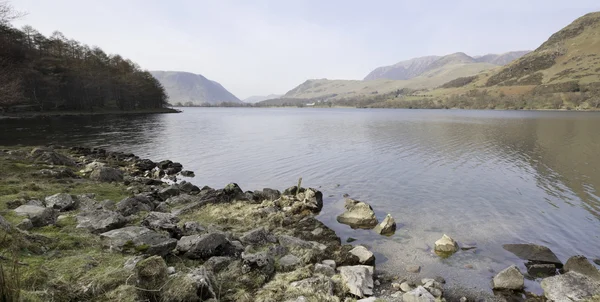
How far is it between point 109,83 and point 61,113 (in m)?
22.4

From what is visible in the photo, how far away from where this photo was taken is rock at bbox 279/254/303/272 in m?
11.3

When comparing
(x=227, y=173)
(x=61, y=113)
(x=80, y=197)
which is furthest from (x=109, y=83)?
(x=80, y=197)

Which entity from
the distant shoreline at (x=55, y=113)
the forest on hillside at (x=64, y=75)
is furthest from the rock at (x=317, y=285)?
the distant shoreline at (x=55, y=113)

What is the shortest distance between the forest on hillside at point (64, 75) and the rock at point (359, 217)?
82.4 m

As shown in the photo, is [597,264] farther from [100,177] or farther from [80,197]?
[100,177]

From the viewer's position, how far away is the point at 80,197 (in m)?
16.9

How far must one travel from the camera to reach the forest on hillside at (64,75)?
277 feet

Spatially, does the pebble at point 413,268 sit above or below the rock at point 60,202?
below

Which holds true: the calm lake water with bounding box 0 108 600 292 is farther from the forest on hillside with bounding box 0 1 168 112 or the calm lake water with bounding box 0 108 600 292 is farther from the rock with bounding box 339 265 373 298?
the forest on hillside with bounding box 0 1 168 112

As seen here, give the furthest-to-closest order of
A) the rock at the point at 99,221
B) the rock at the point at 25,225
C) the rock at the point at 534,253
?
the rock at the point at 534,253 → the rock at the point at 99,221 → the rock at the point at 25,225

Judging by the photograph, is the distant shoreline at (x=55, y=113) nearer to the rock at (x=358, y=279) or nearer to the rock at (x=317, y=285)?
the rock at (x=317, y=285)

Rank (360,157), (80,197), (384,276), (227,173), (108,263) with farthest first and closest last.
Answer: (360,157), (227,173), (80,197), (384,276), (108,263)

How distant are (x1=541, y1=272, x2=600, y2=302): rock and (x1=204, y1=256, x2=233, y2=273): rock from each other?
11.4m

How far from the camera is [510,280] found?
38.4ft
